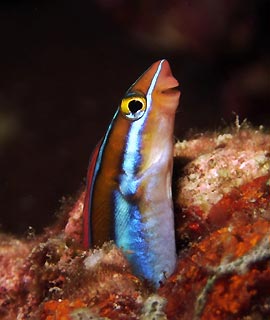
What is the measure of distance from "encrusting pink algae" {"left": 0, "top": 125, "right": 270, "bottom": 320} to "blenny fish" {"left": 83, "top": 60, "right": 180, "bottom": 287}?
9 centimetres

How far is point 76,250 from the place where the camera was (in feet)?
7.80

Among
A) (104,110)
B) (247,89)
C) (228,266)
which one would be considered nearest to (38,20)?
(104,110)

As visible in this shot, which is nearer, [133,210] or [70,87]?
[133,210]

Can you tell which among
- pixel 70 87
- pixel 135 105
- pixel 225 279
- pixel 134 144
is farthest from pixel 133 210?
pixel 70 87

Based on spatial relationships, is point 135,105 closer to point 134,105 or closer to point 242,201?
point 134,105

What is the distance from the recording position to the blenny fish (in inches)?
82.8

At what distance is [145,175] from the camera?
Result: 2.11 meters

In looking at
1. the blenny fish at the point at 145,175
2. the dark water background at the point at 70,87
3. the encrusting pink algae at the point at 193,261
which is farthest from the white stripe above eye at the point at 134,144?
the dark water background at the point at 70,87

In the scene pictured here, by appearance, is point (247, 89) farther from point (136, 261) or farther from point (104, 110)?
point (136, 261)

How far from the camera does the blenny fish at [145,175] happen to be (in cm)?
210

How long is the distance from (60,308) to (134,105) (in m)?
0.99

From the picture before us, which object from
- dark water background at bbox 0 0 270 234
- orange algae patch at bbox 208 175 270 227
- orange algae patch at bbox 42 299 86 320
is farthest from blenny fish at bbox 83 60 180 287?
dark water background at bbox 0 0 270 234

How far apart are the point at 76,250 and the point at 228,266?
1.14 meters

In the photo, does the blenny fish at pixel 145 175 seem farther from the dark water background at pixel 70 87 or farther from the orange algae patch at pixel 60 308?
the dark water background at pixel 70 87
